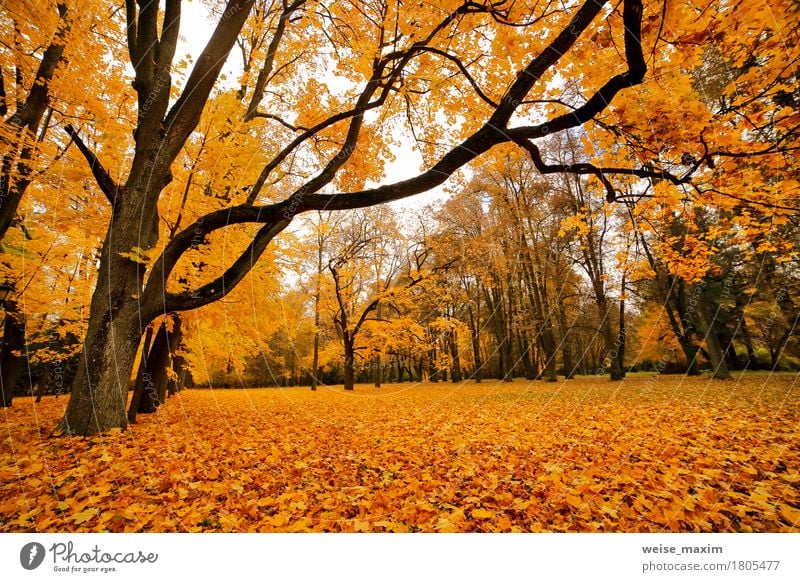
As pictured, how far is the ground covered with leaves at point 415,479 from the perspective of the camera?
2.64 m

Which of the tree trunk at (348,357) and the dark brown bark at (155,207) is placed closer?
the dark brown bark at (155,207)

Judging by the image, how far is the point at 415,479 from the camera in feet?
11.3

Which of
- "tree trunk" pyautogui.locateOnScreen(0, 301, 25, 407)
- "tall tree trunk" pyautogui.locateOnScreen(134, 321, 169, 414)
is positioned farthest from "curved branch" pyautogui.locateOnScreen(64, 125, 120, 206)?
"tree trunk" pyautogui.locateOnScreen(0, 301, 25, 407)

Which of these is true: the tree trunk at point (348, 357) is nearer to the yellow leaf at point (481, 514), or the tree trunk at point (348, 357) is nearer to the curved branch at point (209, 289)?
the curved branch at point (209, 289)

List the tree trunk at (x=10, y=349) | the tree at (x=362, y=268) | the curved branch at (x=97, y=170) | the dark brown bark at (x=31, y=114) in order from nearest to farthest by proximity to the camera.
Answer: the curved branch at (x=97, y=170) → the dark brown bark at (x=31, y=114) → the tree trunk at (x=10, y=349) → the tree at (x=362, y=268)

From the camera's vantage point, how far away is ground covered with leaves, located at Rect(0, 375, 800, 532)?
2.64 meters

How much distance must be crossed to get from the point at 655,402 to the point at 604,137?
7.94 m

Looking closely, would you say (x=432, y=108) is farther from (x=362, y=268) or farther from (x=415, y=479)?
(x=362, y=268)

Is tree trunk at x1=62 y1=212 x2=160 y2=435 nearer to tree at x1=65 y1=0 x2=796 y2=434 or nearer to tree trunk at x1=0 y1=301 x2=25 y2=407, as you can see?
tree at x1=65 y1=0 x2=796 y2=434
